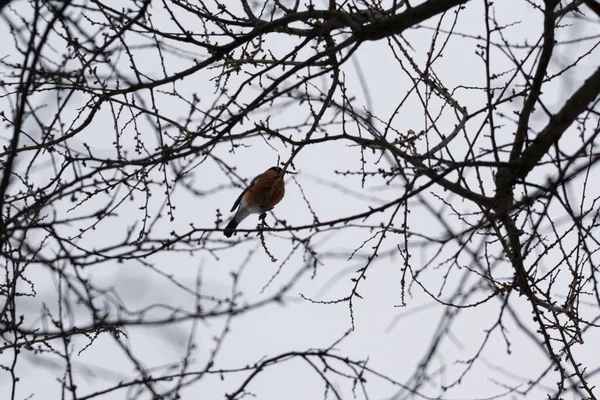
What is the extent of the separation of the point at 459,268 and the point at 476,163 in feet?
1.52

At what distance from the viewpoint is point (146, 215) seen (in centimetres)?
352

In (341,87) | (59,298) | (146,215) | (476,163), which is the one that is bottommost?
(59,298)

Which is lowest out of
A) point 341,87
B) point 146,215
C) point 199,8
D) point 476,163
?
point 476,163

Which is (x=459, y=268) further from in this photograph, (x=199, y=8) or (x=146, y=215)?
(x=199, y=8)

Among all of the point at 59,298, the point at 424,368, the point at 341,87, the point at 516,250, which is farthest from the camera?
the point at 341,87

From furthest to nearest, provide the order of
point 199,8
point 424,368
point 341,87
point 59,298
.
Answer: point 199,8 < point 341,87 < point 59,298 < point 424,368

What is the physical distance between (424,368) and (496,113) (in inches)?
59.3

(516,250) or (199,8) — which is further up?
(199,8)

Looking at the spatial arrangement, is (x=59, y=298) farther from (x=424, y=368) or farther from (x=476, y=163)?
(x=476, y=163)

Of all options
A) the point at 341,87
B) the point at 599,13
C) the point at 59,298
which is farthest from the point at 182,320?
the point at 599,13

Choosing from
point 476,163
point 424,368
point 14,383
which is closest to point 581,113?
point 476,163

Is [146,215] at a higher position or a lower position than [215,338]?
higher

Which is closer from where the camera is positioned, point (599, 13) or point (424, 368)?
point (424, 368)

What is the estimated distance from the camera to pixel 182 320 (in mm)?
2289
